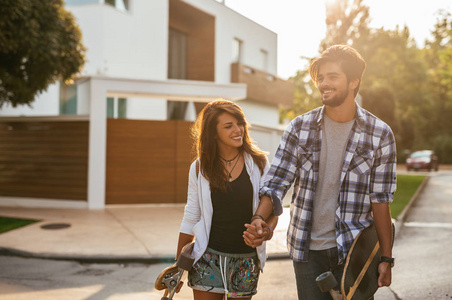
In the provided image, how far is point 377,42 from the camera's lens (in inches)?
2020

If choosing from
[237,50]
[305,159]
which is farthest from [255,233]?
[237,50]

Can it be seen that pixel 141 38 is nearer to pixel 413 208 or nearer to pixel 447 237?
pixel 413 208

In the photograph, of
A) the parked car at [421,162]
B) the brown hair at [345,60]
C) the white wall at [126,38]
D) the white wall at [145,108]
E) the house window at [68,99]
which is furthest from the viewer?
the parked car at [421,162]

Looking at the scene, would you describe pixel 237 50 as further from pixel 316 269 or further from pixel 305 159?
pixel 316 269

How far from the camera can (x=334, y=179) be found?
2.76 meters

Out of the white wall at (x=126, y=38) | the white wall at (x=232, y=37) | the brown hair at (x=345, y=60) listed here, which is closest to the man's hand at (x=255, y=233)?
the brown hair at (x=345, y=60)

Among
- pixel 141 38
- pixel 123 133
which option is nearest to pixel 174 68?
pixel 141 38

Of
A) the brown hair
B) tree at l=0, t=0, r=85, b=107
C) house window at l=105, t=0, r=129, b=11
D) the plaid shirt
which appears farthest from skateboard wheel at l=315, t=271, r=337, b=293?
house window at l=105, t=0, r=129, b=11

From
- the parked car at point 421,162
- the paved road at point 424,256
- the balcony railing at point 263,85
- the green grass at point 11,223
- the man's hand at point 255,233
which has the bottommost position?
the green grass at point 11,223

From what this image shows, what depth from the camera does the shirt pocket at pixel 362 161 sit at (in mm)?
2723

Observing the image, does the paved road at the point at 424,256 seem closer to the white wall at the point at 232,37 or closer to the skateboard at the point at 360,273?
the skateboard at the point at 360,273

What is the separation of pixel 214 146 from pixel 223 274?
77 centimetres

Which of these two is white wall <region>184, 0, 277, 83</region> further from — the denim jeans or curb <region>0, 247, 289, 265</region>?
the denim jeans

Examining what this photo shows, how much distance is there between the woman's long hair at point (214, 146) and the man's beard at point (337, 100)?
0.58 m
